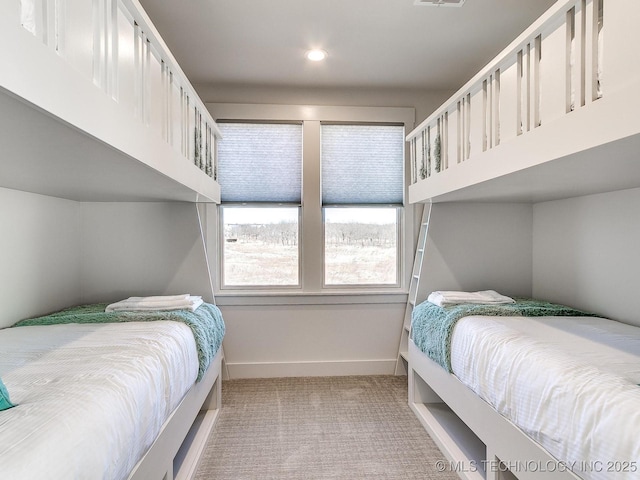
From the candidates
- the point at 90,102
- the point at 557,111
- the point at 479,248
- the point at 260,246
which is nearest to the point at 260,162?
the point at 260,246

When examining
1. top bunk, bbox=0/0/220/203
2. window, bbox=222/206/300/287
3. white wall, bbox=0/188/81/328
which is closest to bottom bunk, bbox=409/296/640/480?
window, bbox=222/206/300/287

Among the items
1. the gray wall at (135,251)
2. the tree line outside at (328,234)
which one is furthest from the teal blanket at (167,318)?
the tree line outside at (328,234)

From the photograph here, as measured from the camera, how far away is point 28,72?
0.75 metres

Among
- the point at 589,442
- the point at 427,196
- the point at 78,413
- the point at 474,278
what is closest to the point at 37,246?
the point at 78,413

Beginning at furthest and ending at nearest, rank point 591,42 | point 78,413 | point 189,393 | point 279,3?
point 279,3 < point 189,393 < point 591,42 < point 78,413

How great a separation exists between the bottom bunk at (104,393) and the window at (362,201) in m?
1.46

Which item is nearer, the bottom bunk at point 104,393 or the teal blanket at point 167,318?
the bottom bunk at point 104,393

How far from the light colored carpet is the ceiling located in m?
2.63

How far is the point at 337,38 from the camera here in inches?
99.3

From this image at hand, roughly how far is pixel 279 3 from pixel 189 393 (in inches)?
88.3

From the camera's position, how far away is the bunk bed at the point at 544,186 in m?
1.03

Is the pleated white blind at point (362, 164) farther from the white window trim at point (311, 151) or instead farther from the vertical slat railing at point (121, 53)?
the vertical slat railing at point (121, 53)

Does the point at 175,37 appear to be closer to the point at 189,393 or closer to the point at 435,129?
the point at 435,129

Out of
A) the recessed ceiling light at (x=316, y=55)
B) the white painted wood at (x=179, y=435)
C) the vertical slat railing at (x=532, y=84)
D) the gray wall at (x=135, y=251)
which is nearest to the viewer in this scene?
the vertical slat railing at (x=532, y=84)
